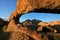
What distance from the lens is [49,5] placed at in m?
17.8

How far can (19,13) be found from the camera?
20.9 m

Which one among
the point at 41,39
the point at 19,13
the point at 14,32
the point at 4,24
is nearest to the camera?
the point at 41,39

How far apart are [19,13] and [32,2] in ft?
12.6

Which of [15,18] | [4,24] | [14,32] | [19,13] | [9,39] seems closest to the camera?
[9,39]

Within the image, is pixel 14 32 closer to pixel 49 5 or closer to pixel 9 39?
pixel 9 39

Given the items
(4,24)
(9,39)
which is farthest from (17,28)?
(4,24)

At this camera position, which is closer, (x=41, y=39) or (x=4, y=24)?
(x=41, y=39)

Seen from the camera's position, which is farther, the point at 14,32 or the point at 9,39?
the point at 14,32

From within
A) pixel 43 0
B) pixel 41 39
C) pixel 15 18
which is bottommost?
pixel 41 39

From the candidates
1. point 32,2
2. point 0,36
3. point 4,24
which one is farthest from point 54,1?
point 4,24

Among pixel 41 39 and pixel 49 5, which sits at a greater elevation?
pixel 49 5

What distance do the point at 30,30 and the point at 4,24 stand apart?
9217 mm

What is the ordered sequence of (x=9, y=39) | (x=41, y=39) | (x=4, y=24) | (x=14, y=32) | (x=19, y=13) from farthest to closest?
(x=4, y=24), (x=19, y=13), (x=14, y=32), (x=9, y=39), (x=41, y=39)

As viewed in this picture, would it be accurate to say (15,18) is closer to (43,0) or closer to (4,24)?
(4,24)
